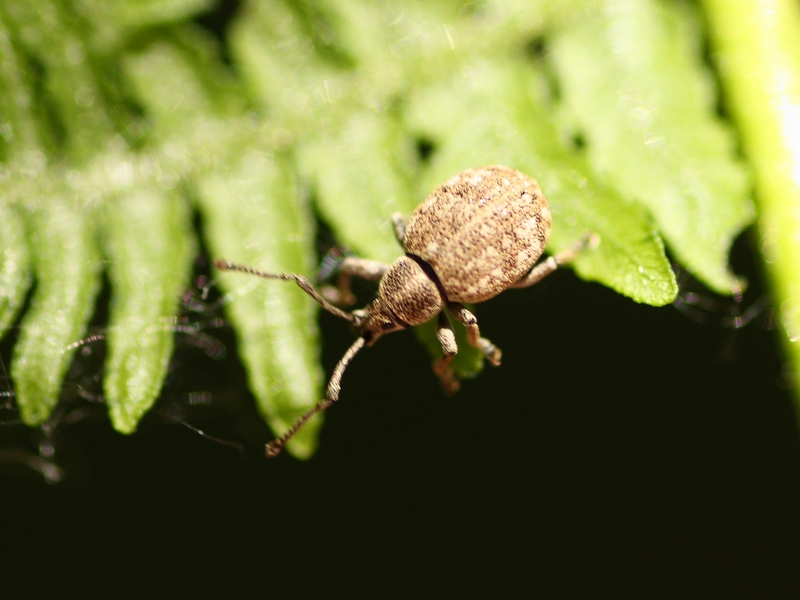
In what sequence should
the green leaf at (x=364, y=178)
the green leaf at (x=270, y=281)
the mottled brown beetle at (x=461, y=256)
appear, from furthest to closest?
1. the green leaf at (x=364, y=178)
2. the mottled brown beetle at (x=461, y=256)
3. the green leaf at (x=270, y=281)

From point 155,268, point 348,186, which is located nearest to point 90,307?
point 155,268

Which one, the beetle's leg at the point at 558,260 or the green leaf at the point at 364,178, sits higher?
the green leaf at the point at 364,178

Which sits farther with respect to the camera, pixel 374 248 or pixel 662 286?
pixel 374 248

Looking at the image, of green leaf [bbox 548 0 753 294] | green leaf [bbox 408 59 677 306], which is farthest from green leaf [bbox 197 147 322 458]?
green leaf [bbox 548 0 753 294]

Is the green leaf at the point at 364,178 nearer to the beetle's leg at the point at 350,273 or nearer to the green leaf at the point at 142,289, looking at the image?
the beetle's leg at the point at 350,273

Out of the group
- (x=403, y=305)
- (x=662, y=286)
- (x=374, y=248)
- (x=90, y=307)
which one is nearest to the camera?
(x=662, y=286)

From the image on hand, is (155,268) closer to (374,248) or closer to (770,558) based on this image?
(374,248)

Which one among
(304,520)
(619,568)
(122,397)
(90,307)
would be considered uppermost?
(90,307)

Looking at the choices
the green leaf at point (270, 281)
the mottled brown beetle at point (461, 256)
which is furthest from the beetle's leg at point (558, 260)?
the green leaf at point (270, 281)
